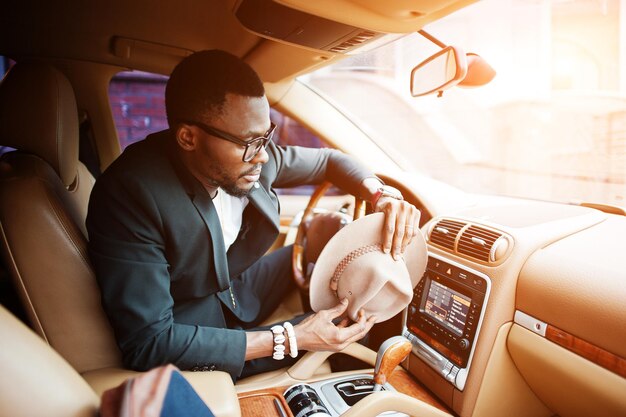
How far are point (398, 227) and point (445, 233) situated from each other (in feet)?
1.12

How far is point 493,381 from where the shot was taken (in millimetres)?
1407

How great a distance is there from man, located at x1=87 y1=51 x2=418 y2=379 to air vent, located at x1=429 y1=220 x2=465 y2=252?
0.24 meters

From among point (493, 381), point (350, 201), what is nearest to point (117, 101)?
point (350, 201)

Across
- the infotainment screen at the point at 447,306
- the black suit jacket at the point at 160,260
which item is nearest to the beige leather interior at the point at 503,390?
the infotainment screen at the point at 447,306

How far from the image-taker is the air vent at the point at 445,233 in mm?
1594

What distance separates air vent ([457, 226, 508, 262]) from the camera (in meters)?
1.41

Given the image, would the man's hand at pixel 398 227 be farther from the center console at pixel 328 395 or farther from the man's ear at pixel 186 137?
the man's ear at pixel 186 137

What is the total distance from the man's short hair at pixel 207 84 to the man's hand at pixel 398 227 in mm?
568

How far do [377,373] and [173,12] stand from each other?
1.59 m

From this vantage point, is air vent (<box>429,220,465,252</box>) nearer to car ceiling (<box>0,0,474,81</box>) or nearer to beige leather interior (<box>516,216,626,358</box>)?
beige leather interior (<box>516,216,626,358</box>)

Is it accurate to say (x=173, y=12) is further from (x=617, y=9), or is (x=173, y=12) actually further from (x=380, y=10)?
(x=617, y=9)

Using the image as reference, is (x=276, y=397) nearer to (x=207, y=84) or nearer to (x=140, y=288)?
(x=140, y=288)

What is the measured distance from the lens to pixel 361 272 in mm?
1360

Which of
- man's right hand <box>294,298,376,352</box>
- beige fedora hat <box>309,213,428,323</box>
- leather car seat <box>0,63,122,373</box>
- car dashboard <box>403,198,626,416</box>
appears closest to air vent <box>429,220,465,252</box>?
car dashboard <box>403,198,626,416</box>
